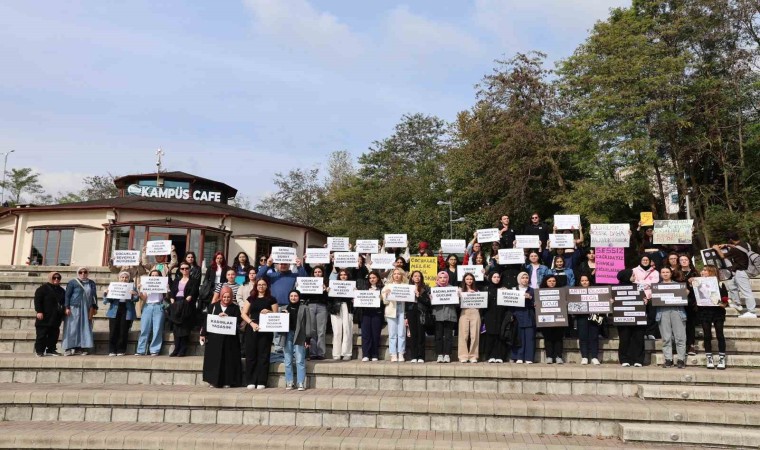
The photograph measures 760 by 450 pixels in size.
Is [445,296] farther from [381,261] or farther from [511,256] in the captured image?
[381,261]

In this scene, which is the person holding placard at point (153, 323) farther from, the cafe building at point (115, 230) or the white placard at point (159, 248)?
the cafe building at point (115, 230)

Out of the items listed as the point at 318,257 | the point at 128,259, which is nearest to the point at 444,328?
the point at 318,257

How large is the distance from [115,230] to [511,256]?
23472mm

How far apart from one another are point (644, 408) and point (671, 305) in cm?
256

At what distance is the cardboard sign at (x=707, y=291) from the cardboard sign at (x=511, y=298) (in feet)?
10.0

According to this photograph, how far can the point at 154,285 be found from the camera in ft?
36.4

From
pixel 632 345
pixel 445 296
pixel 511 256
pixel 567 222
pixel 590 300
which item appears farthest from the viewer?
pixel 567 222

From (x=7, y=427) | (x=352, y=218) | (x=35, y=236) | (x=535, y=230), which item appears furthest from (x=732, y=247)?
(x=352, y=218)

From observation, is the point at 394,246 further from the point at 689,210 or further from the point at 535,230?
the point at 689,210

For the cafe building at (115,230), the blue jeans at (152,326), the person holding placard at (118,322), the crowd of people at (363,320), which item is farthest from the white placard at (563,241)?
the cafe building at (115,230)

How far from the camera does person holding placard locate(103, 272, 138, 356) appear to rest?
11117 mm

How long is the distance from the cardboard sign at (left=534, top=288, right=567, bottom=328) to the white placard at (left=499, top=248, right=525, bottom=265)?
1260 mm

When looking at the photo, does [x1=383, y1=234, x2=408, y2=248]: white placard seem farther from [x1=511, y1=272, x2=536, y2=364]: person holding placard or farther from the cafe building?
the cafe building

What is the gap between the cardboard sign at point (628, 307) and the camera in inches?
402
